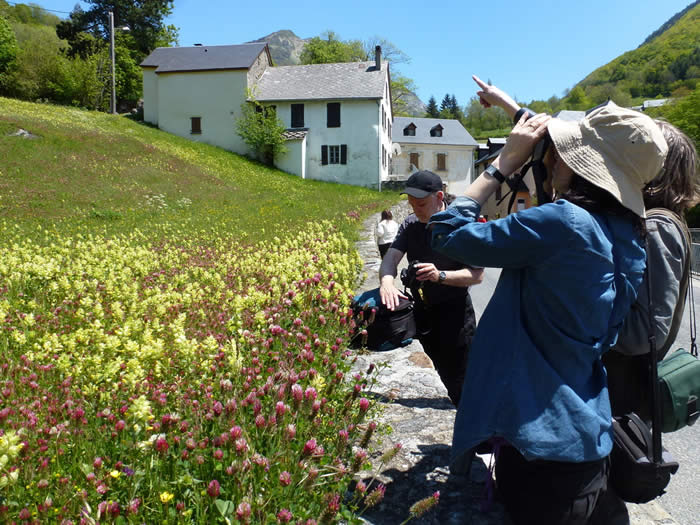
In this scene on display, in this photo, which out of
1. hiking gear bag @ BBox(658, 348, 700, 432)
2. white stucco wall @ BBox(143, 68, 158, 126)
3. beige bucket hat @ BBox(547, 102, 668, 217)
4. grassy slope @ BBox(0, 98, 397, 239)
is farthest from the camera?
white stucco wall @ BBox(143, 68, 158, 126)

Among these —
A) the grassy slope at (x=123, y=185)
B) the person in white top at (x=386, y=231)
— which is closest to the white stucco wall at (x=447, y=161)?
the grassy slope at (x=123, y=185)

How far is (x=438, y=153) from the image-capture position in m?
64.7

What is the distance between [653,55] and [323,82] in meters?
149

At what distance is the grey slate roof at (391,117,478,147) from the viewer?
64500 millimetres

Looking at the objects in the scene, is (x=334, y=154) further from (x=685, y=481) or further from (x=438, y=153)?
(x=685, y=481)

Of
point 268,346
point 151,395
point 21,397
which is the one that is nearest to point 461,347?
point 268,346

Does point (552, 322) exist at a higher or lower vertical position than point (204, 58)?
lower

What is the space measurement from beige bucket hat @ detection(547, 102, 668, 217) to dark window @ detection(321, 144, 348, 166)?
43.9 metres

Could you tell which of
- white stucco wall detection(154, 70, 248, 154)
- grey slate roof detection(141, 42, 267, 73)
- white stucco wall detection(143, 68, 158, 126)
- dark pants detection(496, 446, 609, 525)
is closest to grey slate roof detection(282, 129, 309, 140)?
white stucco wall detection(154, 70, 248, 154)

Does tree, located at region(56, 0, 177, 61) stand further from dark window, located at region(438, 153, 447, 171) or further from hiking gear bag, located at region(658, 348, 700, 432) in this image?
hiking gear bag, located at region(658, 348, 700, 432)

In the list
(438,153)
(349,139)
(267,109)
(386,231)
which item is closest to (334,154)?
(349,139)

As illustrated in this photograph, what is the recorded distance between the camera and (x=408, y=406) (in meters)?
4.11

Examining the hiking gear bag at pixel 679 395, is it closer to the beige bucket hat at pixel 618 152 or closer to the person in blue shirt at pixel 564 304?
the person in blue shirt at pixel 564 304

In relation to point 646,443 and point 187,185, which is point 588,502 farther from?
point 187,185
